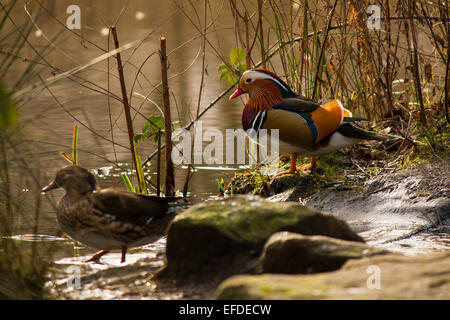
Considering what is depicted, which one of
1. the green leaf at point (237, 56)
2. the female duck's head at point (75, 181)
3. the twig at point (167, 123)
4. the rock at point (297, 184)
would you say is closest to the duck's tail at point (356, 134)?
the rock at point (297, 184)

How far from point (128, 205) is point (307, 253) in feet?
5.12

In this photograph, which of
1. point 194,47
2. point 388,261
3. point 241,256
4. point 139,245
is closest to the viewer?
point 388,261

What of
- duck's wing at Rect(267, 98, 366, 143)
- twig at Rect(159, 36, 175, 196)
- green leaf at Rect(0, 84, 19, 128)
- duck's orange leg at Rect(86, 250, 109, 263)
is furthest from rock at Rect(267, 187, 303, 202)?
green leaf at Rect(0, 84, 19, 128)

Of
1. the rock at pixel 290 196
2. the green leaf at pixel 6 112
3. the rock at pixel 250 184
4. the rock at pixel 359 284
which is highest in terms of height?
the green leaf at pixel 6 112

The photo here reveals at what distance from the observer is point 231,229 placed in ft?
12.1

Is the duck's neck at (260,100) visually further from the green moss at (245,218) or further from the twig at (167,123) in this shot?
the green moss at (245,218)

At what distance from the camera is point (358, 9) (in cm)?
602

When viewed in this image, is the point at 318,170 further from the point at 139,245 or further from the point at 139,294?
the point at 139,294

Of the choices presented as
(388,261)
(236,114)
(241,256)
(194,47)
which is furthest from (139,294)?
(194,47)

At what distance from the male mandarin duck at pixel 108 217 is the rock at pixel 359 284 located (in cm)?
162

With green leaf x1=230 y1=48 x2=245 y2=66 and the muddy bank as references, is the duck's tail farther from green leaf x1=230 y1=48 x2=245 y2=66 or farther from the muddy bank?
green leaf x1=230 y1=48 x2=245 y2=66

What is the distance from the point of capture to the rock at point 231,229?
3.67m

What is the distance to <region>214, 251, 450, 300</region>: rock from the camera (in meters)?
2.76

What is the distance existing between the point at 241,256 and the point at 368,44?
303cm
